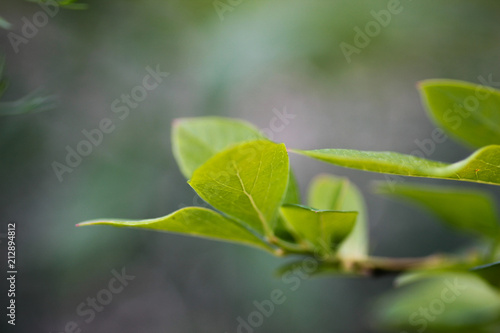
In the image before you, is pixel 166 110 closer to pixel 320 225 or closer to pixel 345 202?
pixel 345 202

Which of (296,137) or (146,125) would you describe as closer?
(146,125)

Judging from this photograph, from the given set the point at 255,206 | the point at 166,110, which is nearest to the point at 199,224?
the point at 255,206

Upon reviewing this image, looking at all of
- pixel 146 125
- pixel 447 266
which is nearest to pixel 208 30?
pixel 146 125

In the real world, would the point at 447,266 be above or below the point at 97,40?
below

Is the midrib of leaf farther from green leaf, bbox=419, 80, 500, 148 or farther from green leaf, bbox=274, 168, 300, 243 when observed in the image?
green leaf, bbox=419, 80, 500, 148

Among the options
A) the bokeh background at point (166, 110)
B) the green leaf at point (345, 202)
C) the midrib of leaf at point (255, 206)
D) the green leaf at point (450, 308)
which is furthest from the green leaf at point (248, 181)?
the bokeh background at point (166, 110)

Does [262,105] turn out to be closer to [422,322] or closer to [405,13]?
[405,13]

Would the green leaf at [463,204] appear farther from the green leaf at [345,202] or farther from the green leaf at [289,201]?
the green leaf at [289,201]
